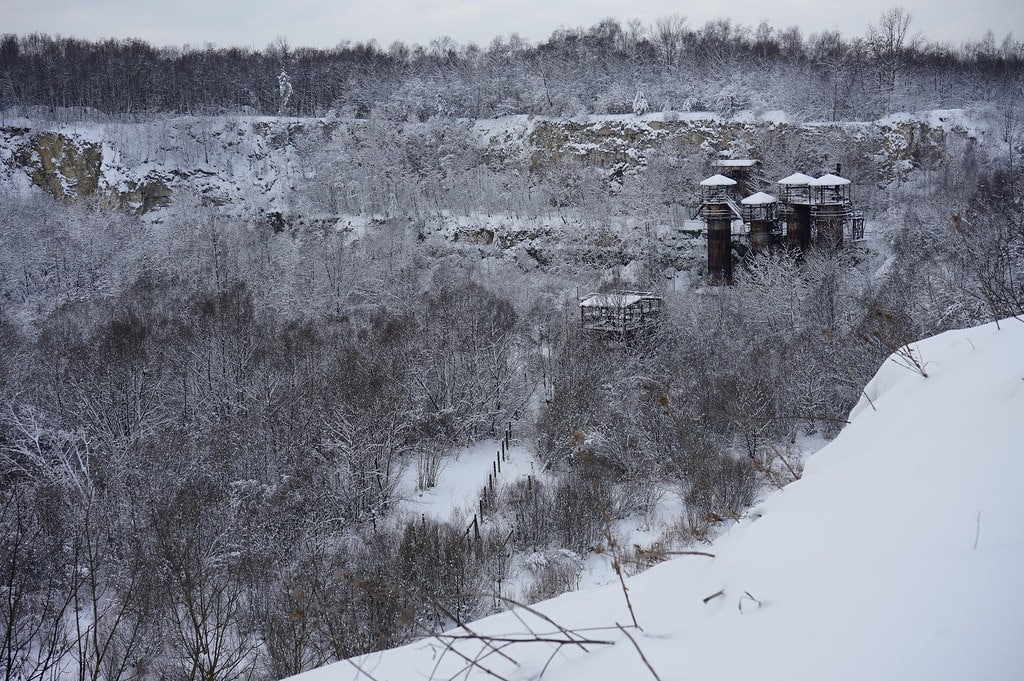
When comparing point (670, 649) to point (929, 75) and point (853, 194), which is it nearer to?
point (853, 194)

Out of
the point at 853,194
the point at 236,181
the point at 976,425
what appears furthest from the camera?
the point at 236,181

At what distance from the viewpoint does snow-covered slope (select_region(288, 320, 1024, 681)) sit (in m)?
1.74

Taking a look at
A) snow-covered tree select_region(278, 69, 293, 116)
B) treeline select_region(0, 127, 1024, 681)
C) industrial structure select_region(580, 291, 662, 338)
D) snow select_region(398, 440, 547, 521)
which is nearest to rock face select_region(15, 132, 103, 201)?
treeline select_region(0, 127, 1024, 681)

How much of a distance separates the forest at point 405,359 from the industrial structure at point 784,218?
3.98 ft

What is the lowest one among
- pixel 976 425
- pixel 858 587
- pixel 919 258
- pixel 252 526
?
pixel 252 526

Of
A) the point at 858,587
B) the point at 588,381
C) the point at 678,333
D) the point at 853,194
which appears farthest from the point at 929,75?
the point at 858,587

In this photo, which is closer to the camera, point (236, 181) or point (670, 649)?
point (670, 649)

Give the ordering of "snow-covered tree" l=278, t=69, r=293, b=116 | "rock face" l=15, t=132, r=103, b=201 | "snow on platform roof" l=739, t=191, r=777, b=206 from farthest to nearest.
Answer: "snow-covered tree" l=278, t=69, r=293, b=116, "rock face" l=15, t=132, r=103, b=201, "snow on platform roof" l=739, t=191, r=777, b=206

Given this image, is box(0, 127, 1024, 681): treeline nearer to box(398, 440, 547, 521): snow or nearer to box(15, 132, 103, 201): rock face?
box(398, 440, 547, 521): snow

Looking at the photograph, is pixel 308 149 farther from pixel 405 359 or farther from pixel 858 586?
pixel 858 586

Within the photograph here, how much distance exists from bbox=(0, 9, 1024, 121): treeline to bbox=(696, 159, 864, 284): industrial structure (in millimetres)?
15529

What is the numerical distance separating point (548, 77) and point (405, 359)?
133ft

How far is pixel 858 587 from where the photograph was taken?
78.3 inches

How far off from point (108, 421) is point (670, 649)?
777 inches
